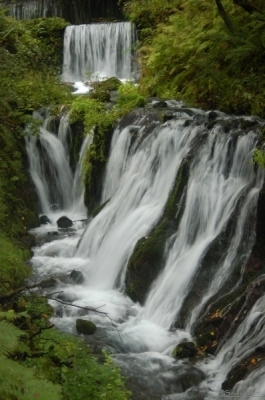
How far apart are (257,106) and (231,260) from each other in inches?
171

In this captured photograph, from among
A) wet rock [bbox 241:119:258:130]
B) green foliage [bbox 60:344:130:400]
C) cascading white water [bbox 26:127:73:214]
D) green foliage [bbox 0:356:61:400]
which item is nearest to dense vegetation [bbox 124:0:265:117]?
wet rock [bbox 241:119:258:130]

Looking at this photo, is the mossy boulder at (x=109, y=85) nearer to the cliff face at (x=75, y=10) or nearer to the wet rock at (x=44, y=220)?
the wet rock at (x=44, y=220)

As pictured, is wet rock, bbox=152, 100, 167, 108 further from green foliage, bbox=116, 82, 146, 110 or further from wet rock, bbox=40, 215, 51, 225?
wet rock, bbox=40, 215, 51, 225

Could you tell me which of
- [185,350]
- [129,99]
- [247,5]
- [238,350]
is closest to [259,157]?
[238,350]

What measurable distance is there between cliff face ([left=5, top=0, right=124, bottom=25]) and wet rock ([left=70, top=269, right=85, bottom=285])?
17193 millimetres

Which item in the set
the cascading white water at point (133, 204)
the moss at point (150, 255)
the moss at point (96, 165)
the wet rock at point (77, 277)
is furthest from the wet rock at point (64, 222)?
the moss at point (150, 255)

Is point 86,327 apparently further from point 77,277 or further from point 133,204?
point 133,204

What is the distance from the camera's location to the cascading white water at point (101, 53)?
2066 centimetres

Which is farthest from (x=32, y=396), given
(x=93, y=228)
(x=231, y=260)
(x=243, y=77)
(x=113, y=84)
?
(x=113, y=84)

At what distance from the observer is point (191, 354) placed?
280 inches

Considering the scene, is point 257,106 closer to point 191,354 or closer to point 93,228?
point 93,228

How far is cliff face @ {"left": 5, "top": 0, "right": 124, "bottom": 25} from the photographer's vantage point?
24406mm

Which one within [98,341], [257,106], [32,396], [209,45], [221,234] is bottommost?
[98,341]

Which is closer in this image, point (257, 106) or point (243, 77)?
point (257, 106)
